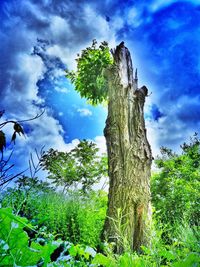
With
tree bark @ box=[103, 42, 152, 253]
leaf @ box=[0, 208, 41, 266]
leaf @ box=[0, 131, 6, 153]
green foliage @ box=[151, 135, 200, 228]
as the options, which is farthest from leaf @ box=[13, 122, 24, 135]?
green foliage @ box=[151, 135, 200, 228]

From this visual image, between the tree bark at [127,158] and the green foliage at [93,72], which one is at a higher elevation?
the green foliage at [93,72]

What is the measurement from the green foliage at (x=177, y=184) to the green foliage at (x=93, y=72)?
4186 mm

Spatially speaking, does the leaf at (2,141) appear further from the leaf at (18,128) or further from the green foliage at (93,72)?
the green foliage at (93,72)

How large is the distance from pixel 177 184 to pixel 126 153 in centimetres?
577

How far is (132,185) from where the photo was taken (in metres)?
6.96

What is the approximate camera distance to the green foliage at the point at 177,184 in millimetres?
11555

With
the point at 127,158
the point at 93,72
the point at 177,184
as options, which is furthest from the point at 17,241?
the point at 177,184

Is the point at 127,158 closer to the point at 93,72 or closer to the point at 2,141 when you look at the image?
the point at 93,72

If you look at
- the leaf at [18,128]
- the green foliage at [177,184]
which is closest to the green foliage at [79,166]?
the green foliage at [177,184]

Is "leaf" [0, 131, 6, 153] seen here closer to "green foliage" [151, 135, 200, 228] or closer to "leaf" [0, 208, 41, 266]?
"leaf" [0, 208, 41, 266]

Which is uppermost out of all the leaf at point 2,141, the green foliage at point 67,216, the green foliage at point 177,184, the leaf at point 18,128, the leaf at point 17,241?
the green foliage at point 177,184

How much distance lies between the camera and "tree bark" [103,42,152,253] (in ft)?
21.8

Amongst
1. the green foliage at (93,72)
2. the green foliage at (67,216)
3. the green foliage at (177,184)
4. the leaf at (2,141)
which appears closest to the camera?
the leaf at (2,141)

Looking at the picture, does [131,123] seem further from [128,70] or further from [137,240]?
[137,240]
